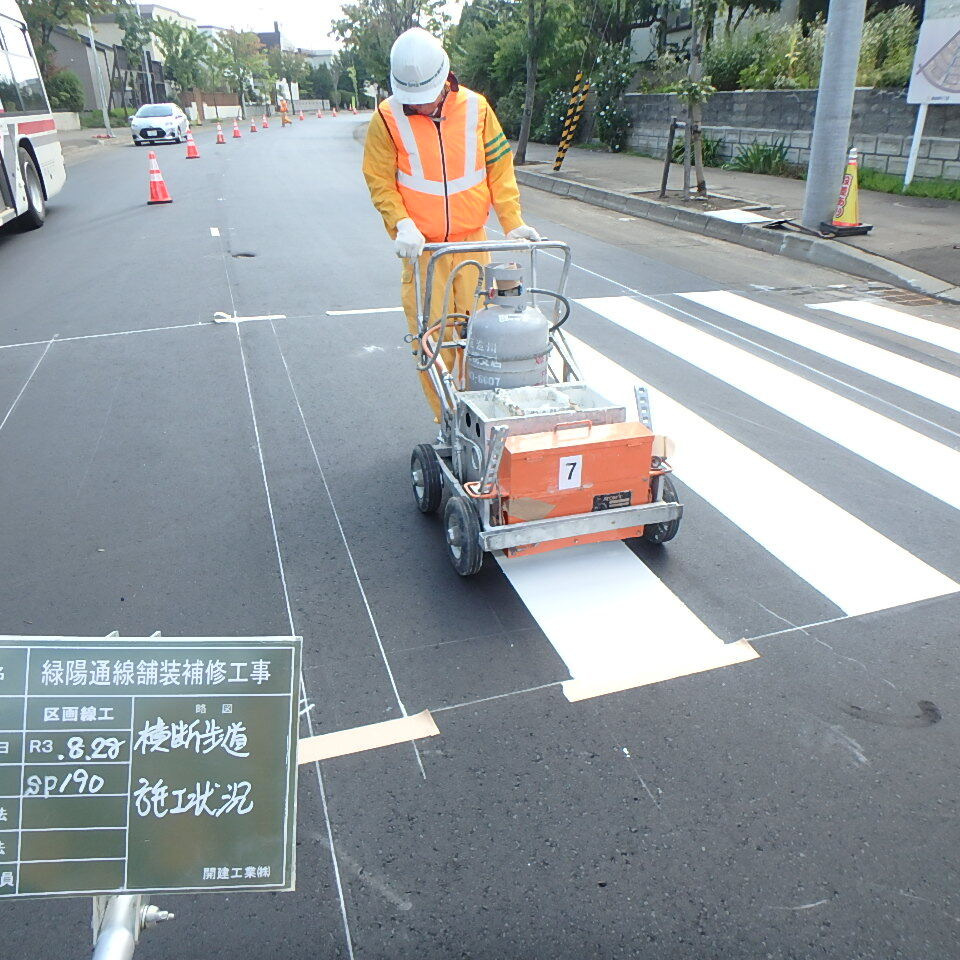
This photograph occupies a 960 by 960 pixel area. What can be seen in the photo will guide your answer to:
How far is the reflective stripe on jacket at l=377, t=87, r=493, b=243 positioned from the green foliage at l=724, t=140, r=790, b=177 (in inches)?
544

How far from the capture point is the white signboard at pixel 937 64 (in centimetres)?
1145

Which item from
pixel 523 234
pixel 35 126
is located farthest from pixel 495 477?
pixel 35 126

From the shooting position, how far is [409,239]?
430cm

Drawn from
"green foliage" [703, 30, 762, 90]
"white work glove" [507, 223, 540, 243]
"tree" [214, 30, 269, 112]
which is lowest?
"white work glove" [507, 223, 540, 243]

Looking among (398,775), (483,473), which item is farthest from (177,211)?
(398,775)

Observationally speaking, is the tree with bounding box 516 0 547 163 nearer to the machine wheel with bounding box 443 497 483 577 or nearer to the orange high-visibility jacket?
the orange high-visibility jacket

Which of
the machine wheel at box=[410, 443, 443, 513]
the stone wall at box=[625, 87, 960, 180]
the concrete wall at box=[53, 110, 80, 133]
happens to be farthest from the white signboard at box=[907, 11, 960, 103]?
the concrete wall at box=[53, 110, 80, 133]

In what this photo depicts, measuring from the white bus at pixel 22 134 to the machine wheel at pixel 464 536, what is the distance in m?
10.8

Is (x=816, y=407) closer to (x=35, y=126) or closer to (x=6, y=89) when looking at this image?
(x=6, y=89)

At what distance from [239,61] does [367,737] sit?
294ft

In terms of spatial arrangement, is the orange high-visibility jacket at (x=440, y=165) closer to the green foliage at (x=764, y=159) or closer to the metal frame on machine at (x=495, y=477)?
the metal frame on machine at (x=495, y=477)

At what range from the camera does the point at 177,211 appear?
1459 centimetres

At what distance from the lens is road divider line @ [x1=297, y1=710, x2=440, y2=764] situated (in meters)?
2.91

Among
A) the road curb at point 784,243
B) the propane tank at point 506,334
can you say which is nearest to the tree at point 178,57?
the road curb at point 784,243
